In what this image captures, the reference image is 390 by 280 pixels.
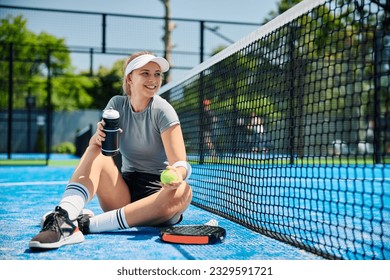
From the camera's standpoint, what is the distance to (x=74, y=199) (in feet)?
8.63

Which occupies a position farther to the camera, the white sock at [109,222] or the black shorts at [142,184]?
the black shorts at [142,184]

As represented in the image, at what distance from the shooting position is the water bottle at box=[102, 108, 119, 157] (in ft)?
8.75

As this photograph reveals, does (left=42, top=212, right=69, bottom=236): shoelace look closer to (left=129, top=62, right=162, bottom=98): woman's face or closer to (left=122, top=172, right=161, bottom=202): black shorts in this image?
(left=122, top=172, right=161, bottom=202): black shorts

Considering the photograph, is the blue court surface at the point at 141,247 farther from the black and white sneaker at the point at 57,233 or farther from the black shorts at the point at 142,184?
the black shorts at the point at 142,184

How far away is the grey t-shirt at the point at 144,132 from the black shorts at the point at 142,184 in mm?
38

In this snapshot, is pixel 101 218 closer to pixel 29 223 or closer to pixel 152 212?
pixel 152 212

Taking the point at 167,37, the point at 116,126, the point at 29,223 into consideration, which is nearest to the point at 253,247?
the point at 116,126

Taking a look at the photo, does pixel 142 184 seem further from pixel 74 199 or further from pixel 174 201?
pixel 74 199

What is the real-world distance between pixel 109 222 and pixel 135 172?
447mm

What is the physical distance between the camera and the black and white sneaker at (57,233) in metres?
2.33

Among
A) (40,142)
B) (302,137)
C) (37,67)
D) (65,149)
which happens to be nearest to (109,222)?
(302,137)

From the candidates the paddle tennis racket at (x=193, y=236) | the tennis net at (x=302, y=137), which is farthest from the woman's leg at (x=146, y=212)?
the tennis net at (x=302, y=137)

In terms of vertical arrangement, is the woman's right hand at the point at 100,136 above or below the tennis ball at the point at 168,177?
above

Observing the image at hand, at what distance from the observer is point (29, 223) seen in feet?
10.6
